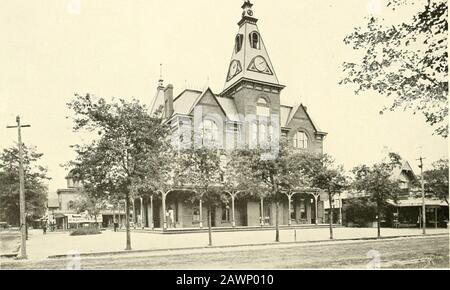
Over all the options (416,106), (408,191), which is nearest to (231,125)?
(408,191)

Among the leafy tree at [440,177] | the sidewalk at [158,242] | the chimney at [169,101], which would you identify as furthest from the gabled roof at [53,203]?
the leafy tree at [440,177]

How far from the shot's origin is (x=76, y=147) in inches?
770

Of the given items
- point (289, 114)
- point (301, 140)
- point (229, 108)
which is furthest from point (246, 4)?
point (289, 114)

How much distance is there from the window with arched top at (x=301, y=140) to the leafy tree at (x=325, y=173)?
52.9 feet

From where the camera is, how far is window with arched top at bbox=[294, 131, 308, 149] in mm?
43825

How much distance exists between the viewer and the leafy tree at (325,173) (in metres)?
26.9

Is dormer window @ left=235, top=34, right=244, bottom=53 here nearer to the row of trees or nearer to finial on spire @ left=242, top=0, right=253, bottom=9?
the row of trees

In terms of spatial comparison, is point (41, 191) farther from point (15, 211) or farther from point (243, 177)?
point (243, 177)

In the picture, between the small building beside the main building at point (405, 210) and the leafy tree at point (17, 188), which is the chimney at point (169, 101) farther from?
the small building beside the main building at point (405, 210)

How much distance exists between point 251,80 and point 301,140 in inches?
397

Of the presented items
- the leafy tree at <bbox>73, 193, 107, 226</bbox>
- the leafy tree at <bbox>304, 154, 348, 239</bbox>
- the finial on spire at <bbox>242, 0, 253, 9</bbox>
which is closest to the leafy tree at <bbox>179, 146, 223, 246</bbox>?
the leafy tree at <bbox>304, 154, 348, 239</bbox>

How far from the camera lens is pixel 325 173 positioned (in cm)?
2691

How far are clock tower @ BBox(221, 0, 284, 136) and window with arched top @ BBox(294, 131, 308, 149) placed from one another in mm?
4343
